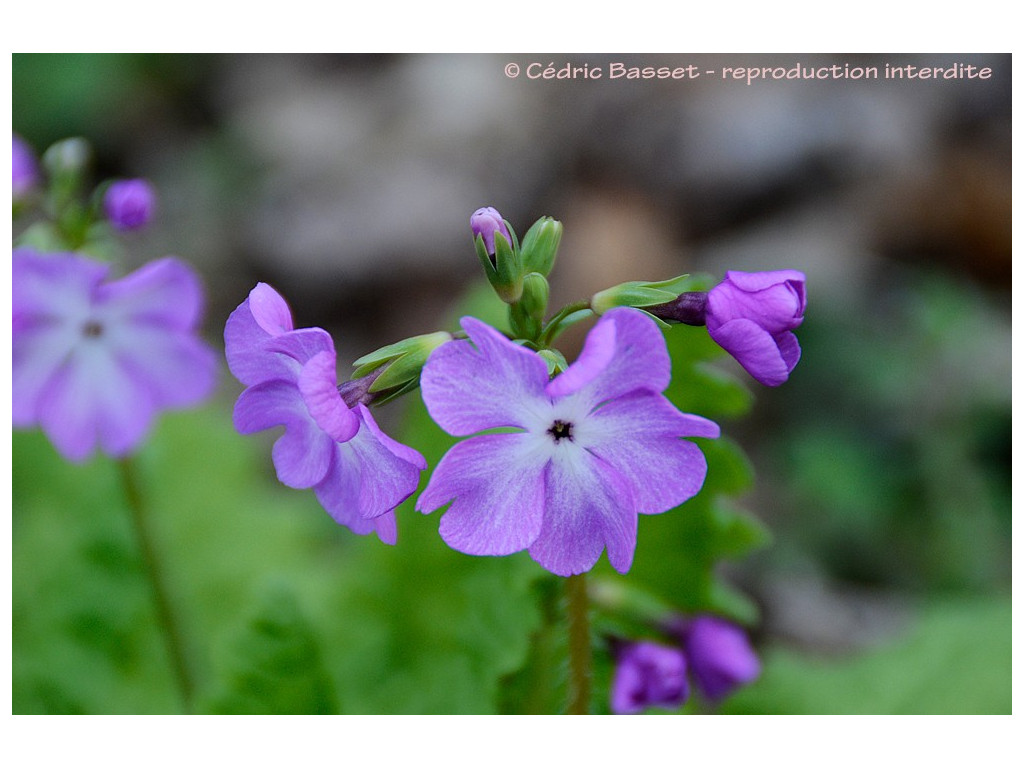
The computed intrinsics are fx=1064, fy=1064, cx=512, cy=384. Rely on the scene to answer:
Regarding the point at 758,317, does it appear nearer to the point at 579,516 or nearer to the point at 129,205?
the point at 579,516

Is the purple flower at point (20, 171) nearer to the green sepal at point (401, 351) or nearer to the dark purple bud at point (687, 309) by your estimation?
the green sepal at point (401, 351)

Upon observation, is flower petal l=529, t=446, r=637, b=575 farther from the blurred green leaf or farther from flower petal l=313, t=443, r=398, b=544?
the blurred green leaf

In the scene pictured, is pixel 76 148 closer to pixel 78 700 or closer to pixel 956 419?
pixel 78 700

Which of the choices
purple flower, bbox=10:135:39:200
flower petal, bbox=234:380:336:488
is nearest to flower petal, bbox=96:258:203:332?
purple flower, bbox=10:135:39:200

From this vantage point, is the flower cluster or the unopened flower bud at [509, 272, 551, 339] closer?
the unopened flower bud at [509, 272, 551, 339]

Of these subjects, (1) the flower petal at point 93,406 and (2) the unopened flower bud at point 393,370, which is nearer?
(2) the unopened flower bud at point 393,370

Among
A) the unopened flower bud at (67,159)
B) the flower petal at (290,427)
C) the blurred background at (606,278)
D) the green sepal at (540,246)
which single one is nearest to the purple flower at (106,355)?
the unopened flower bud at (67,159)
